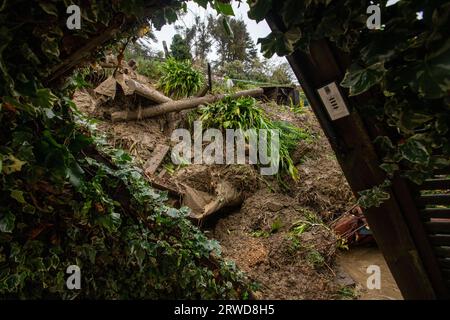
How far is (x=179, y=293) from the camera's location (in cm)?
177

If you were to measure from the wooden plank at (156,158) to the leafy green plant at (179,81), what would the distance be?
137 centimetres

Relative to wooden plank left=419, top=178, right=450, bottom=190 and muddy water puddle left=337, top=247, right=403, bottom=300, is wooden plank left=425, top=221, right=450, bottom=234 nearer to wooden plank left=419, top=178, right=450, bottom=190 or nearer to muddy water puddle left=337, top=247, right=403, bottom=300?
wooden plank left=419, top=178, right=450, bottom=190

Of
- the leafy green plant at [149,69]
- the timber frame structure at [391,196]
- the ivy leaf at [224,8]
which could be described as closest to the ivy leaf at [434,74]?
the timber frame structure at [391,196]

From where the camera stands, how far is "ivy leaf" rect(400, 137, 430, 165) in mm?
818

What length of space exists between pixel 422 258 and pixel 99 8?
1.59 m

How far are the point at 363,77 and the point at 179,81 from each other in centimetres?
458

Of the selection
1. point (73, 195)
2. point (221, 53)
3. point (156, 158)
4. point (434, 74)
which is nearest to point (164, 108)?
point (156, 158)

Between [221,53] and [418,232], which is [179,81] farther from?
[221,53]

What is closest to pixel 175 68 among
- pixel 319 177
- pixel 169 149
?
pixel 169 149

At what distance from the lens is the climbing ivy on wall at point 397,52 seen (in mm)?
673

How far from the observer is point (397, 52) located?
2.40 ft

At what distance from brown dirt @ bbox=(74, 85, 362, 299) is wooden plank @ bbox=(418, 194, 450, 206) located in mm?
2124

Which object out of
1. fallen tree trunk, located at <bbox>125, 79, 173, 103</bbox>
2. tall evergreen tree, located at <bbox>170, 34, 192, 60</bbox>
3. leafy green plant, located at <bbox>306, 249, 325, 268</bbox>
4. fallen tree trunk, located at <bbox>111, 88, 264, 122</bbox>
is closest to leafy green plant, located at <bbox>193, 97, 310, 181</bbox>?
fallen tree trunk, located at <bbox>111, 88, 264, 122</bbox>
